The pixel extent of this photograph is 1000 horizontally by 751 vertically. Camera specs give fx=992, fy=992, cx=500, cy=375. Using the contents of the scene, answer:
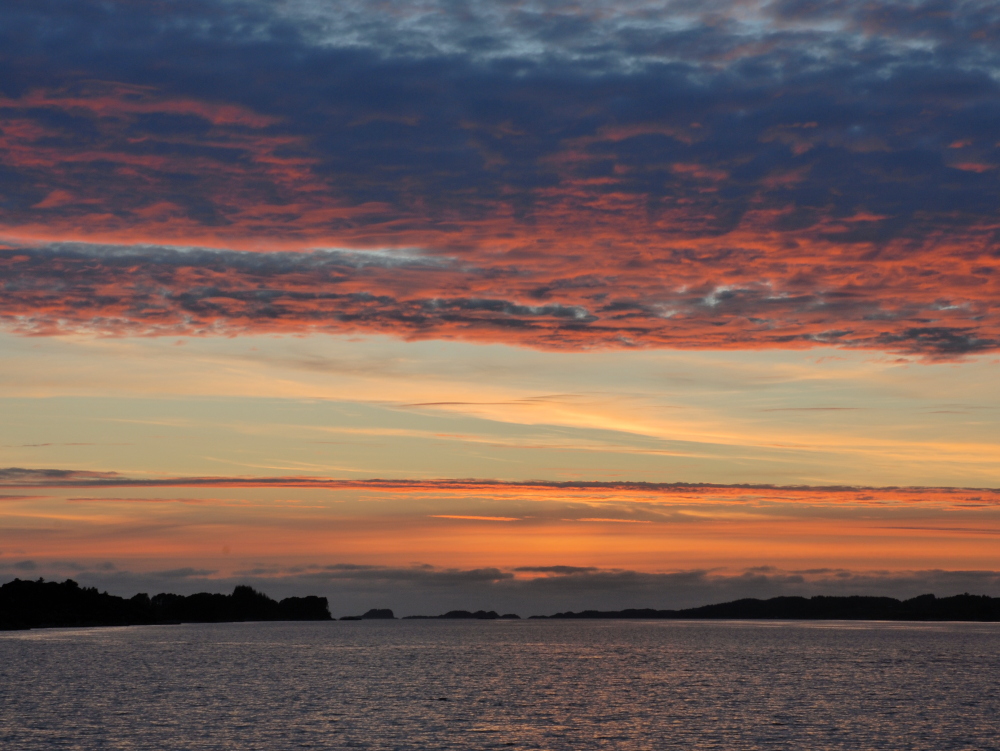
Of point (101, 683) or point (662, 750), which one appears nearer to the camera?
point (662, 750)

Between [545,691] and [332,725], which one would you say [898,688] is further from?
[332,725]

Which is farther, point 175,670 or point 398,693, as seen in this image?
point 175,670

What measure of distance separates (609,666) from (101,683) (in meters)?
75.7

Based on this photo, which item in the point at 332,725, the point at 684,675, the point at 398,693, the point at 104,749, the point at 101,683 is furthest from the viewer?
the point at 684,675

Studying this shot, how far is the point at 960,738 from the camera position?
70.7 m

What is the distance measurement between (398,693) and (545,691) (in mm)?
15978

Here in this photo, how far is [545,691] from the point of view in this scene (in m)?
107

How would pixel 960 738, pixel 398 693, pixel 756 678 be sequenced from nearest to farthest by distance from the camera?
pixel 960 738 → pixel 398 693 → pixel 756 678

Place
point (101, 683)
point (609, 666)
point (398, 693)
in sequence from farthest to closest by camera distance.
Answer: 1. point (609, 666)
2. point (101, 683)
3. point (398, 693)

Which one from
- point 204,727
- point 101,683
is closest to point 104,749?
point 204,727

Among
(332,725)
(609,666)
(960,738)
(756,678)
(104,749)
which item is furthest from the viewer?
(609,666)

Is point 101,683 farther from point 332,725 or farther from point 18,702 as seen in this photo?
point 332,725

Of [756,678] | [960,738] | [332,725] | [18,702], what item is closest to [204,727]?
[332,725]

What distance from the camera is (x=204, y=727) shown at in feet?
A: 242
